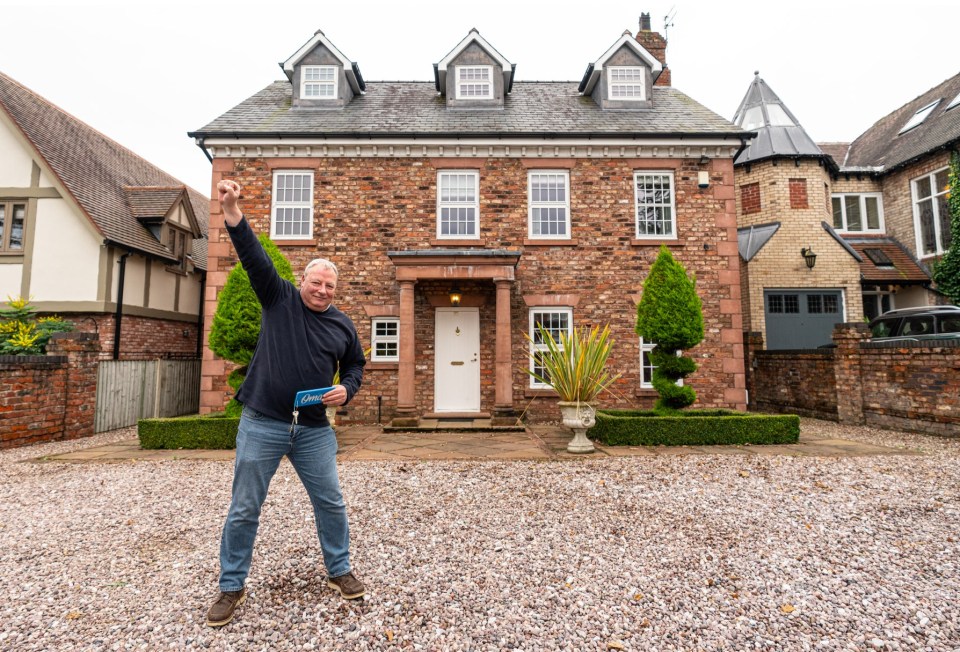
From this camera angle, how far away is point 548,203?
1121 cm

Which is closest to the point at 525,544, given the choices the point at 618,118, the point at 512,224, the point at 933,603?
the point at 933,603

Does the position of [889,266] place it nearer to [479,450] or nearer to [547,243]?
[547,243]

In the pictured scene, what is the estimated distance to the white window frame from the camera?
15852 mm

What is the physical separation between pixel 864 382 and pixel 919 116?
16.3 metres

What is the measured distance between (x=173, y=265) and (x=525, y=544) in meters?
13.6

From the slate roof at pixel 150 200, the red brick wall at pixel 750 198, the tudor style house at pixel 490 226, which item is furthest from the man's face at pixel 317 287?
the red brick wall at pixel 750 198

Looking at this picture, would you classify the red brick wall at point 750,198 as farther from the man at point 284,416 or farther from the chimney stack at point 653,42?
the man at point 284,416

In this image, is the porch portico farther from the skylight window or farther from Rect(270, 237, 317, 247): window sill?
the skylight window

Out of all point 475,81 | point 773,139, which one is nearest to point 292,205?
point 475,81

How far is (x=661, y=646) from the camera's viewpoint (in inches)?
92.0

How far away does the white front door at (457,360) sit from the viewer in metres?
11.0

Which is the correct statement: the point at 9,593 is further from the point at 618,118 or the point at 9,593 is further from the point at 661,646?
the point at 618,118

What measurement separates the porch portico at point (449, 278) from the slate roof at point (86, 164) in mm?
7312

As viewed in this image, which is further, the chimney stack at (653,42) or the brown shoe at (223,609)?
the chimney stack at (653,42)
